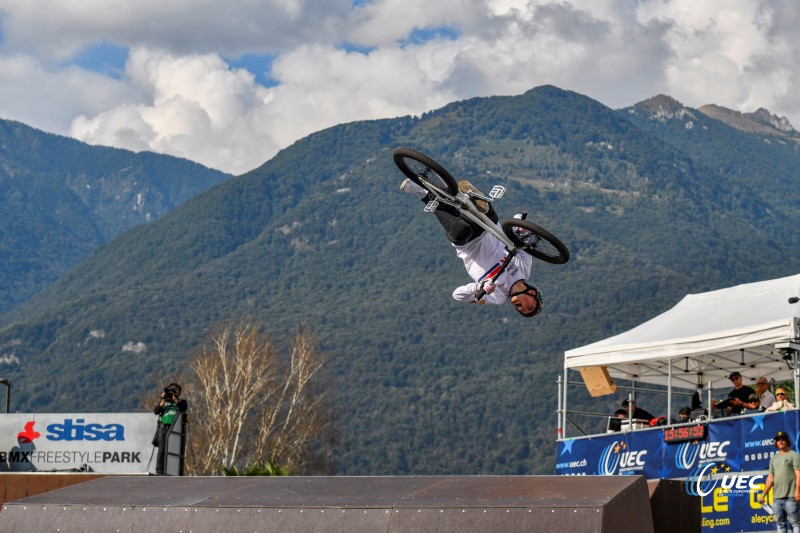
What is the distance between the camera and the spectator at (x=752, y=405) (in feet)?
68.1

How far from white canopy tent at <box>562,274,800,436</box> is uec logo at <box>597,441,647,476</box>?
1.30 metres

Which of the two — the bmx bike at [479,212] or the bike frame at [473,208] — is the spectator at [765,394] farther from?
the bike frame at [473,208]

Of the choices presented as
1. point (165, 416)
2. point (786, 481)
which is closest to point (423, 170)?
point (786, 481)

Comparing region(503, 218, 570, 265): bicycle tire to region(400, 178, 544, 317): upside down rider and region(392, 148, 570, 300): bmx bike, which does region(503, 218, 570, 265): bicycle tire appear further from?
region(400, 178, 544, 317): upside down rider

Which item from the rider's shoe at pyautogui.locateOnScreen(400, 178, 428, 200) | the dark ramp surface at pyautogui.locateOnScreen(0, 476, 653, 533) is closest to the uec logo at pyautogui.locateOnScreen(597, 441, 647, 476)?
the rider's shoe at pyautogui.locateOnScreen(400, 178, 428, 200)

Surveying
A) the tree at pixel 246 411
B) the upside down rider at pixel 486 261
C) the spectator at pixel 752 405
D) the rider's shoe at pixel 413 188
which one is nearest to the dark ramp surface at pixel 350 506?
the upside down rider at pixel 486 261

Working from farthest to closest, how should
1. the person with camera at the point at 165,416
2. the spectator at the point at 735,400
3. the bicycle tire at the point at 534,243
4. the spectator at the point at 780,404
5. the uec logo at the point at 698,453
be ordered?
1. the person with camera at the point at 165,416
2. the spectator at the point at 735,400
3. the uec logo at the point at 698,453
4. the spectator at the point at 780,404
5. the bicycle tire at the point at 534,243

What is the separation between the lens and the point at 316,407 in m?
73.6

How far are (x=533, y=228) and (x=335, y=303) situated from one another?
160638mm

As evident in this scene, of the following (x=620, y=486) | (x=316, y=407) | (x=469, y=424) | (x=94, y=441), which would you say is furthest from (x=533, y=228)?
(x=469, y=424)

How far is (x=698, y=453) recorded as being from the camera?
2114 centimetres

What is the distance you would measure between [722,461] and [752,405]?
1452 millimetres

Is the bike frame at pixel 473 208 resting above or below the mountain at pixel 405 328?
below

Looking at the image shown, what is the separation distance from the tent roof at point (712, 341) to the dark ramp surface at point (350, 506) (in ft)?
27.2
